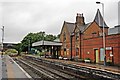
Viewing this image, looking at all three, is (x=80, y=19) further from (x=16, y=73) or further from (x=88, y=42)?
(x=16, y=73)

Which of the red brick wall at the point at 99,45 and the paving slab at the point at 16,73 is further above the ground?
the red brick wall at the point at 99,45

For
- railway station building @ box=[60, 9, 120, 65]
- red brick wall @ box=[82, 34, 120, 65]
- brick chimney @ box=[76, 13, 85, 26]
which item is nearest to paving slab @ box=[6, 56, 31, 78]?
railway station building @ box=[60, 9, 120, 65]

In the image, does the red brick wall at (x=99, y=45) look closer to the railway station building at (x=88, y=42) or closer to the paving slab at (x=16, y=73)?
the railway station building at (x=88, y=42)

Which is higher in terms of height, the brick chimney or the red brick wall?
the brick chimney

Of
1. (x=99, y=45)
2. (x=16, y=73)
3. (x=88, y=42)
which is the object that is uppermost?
(x=88, y=42)

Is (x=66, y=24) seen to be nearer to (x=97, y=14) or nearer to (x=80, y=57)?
(x=97, y=14)

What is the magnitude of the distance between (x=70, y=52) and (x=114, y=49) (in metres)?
15.7

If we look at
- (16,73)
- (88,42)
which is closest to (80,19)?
(88,42)

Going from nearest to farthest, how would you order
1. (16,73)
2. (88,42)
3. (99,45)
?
(16,73) → (99,45) → (88,42)

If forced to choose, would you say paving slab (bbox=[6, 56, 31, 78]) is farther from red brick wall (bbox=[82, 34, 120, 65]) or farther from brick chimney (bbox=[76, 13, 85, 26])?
brick chimney (bbox=[76, 13, 85, 26])

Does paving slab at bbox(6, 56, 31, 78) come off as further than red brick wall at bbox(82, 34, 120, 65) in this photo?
No

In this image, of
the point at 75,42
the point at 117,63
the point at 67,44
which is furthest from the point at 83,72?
the point at 67,44

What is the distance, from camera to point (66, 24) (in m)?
45.8

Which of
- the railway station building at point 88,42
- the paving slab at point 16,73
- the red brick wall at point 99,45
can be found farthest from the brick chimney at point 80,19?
the paving slab at point 16,73
